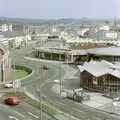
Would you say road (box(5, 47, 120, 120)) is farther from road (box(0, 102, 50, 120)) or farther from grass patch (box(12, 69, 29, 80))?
road (box(0, 102, 50, 120))

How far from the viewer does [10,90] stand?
63000mm

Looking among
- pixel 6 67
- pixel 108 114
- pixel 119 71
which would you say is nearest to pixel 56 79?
pixel 6 67

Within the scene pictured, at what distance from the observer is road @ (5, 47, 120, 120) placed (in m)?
48.4

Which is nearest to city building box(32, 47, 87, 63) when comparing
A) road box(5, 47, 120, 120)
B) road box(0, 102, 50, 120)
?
road box(5, 47, 120, 120)

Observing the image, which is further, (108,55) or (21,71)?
(108,55)

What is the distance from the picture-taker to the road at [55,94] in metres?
48.4

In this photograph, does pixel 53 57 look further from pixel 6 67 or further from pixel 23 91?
pixel 23 91

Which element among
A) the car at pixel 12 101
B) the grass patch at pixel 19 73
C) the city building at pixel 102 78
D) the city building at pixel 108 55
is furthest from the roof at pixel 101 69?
the city building at pixel 108 55

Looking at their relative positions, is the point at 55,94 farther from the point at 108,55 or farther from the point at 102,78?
the point at 108,55

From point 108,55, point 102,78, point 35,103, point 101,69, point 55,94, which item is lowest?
point 55,94

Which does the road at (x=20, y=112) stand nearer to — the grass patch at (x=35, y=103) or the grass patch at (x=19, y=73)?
the grass patch at (x=35, y=103)

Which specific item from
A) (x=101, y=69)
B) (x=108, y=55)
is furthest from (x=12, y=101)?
(x=108, y=55)

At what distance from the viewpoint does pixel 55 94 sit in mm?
60844

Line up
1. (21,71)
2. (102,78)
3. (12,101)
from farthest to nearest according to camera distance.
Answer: (21,71), (102,78), (12,101)
